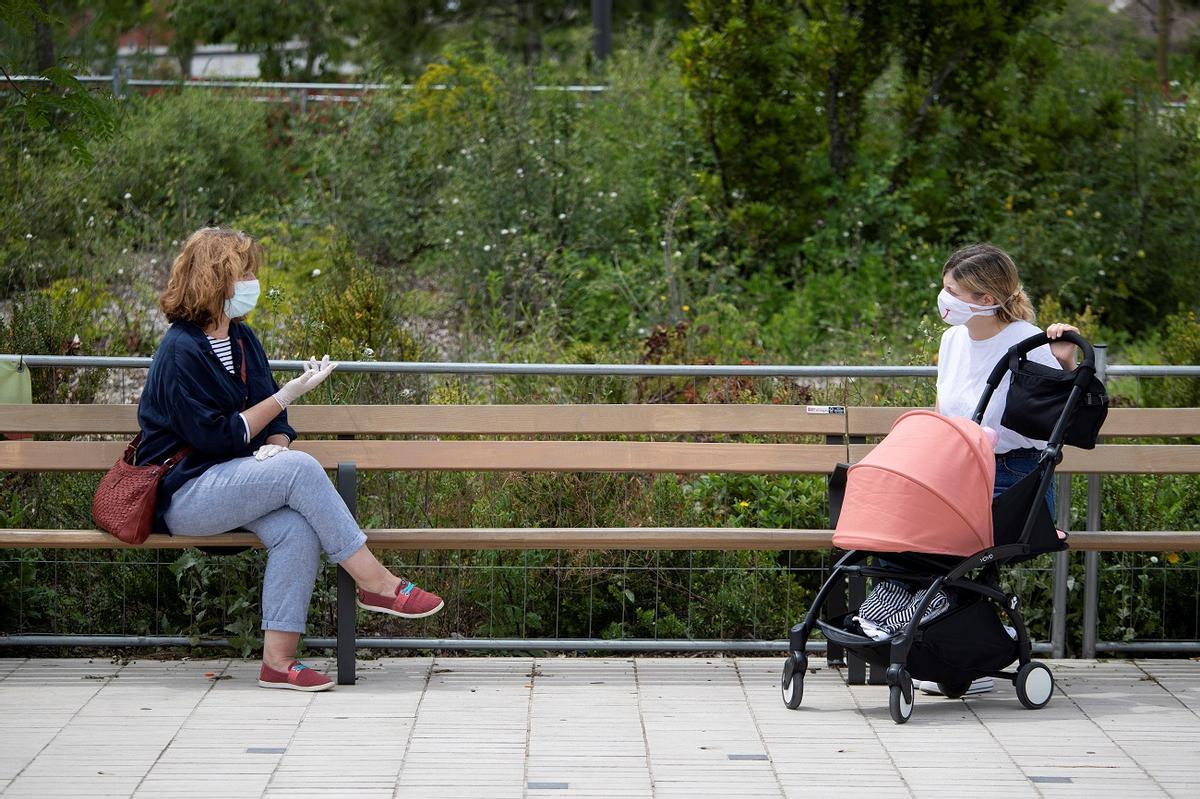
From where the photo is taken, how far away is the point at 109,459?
5539 millimetres

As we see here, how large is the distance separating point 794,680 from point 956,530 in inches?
30.4

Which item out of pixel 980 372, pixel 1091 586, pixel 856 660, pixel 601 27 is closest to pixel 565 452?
pixel 856 660

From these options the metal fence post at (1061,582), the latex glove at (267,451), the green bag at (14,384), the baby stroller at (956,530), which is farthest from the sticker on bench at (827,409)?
the green bag at (14,384)

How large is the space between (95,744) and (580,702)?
1606 mm

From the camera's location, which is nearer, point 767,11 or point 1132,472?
point 1132,472

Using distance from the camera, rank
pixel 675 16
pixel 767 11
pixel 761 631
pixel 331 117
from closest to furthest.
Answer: pixel 761 631
pixel 767 11
pixel 331 117
pixel 675 16

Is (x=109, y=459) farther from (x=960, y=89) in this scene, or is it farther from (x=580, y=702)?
(x=960, y=89)

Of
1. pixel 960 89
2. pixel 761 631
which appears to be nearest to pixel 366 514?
pixel 761 631

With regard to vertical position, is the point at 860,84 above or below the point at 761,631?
above

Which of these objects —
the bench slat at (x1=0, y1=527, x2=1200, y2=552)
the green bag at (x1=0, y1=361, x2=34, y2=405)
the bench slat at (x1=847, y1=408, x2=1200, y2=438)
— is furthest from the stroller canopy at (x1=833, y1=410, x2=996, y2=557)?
the green bag at (x1=0, y1=361, x2=34, y2=405)

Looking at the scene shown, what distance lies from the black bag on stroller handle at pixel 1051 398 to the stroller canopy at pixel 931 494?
0.24 m

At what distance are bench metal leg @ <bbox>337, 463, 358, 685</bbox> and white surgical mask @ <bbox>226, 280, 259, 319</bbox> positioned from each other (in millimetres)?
668

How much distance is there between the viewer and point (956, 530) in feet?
15.9

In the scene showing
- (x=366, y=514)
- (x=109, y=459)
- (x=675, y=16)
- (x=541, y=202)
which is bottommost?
(x=366, y=514)
